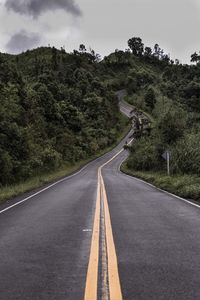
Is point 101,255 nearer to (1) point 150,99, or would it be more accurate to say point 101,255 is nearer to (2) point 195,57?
(1) point 150,99

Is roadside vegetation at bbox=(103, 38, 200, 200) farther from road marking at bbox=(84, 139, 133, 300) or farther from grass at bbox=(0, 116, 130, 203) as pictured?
road marking at bbox=(84, 139, 133, 300)

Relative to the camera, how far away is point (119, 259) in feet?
22.3

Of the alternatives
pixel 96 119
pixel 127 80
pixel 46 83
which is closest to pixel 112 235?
pixel 46 83


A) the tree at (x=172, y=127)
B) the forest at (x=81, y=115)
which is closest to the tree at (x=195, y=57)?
the forest at (x=81, y=115)

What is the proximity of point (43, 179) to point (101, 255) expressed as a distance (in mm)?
27631

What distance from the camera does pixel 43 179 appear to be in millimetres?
34406

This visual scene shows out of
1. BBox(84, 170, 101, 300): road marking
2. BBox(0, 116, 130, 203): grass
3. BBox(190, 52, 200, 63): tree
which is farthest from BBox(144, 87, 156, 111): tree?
BBox(84, 170, 101, 300): road marking

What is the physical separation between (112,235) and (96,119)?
274 feet

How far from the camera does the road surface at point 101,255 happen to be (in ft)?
17.2

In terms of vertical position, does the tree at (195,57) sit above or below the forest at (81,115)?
above

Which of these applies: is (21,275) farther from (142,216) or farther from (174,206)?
(174,206)

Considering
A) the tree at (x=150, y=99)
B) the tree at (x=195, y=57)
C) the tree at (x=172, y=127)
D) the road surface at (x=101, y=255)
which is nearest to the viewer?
the road surface at (x=101, y=255)

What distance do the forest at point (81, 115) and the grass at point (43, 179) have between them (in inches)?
36.0

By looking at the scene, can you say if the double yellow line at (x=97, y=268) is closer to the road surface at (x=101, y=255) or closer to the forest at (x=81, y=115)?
the road surface at (x=101, y=255)
